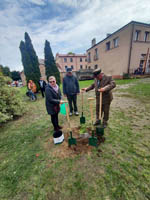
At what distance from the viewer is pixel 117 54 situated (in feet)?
54.3

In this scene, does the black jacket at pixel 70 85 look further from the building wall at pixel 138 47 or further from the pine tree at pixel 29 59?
the building wall at pixel 138 47

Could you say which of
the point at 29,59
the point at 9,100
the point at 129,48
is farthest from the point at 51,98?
the point at 129,48

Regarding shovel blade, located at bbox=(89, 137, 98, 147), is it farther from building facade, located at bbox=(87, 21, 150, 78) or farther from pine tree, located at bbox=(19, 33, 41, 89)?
building facade, located at bbox=(87, 21, 150, 78)

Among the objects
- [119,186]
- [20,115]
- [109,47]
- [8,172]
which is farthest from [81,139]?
[109,47]

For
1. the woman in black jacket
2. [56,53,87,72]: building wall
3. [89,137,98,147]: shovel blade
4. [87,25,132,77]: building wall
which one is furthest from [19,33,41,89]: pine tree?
[56,53,87,72]: building wall

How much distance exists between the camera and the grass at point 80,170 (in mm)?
1419

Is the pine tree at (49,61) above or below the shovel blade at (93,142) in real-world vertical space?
above

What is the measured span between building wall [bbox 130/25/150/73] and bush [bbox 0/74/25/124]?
17.5m

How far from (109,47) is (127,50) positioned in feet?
16.9

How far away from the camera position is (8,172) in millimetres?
1868

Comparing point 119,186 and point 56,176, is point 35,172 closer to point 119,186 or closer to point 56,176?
point 56,176

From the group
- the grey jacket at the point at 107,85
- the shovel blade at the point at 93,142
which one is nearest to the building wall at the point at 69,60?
the grey jacket at the point at 107,85

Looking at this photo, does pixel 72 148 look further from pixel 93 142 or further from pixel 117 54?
pixel 117 54

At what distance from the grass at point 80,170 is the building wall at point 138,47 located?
16335 mm
